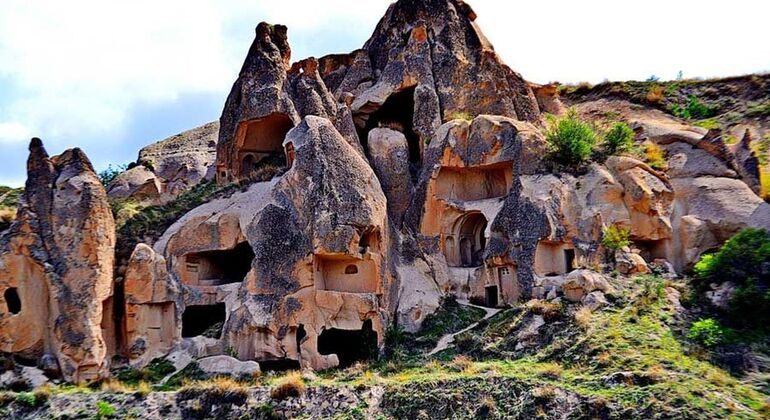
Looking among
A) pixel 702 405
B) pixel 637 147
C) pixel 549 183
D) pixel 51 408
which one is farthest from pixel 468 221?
pixel 51 408

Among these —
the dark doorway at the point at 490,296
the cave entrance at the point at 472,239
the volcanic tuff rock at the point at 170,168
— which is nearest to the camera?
the dark doorway at the point at 490,296

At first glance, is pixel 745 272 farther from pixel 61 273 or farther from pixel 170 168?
pixel 170 168

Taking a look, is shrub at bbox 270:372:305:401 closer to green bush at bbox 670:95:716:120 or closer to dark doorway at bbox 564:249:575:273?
dark doorway at bbox 564:249:575:273

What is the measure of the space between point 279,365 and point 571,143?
11658 millimetres

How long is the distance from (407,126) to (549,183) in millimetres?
8060

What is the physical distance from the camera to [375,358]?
24.8 metres

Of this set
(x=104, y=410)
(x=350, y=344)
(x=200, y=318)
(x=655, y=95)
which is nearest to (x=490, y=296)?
(x=350, y=344)

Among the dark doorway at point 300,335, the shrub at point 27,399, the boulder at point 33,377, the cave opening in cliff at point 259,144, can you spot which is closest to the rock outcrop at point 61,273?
the boulder at point 33,377

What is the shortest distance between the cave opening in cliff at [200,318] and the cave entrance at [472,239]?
8390 millimetres

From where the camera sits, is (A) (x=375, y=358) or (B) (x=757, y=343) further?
(A) (x=375, y=358)

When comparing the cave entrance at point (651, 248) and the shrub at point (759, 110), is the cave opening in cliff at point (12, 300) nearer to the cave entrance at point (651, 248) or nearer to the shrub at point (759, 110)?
the cave entrance at point (651, 248)

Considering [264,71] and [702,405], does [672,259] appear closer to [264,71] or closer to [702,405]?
[702,405]

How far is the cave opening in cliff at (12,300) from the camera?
23.0 meters

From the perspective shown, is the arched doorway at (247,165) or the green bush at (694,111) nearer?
the arched doorway at (247,165)
